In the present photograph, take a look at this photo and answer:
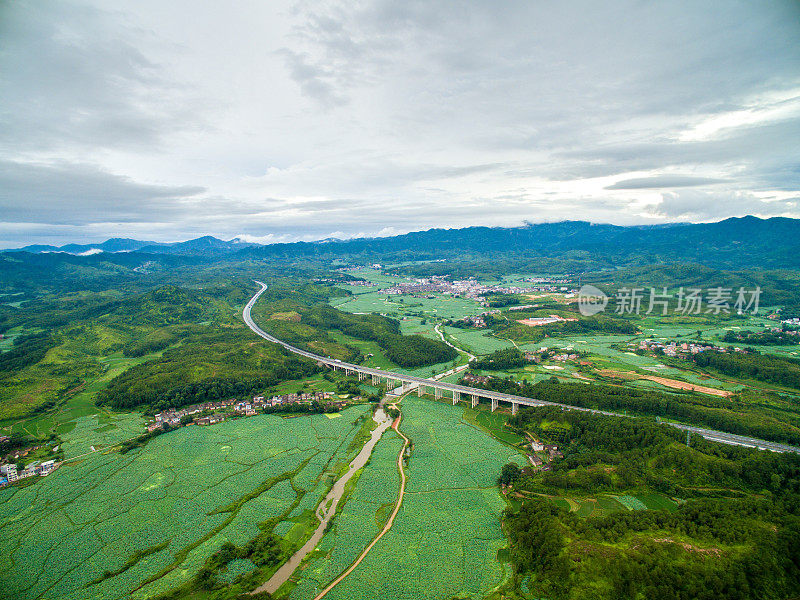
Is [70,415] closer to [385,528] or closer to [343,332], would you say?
[385,528]

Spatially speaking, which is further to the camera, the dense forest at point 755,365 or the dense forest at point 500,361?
the dense forest at point 500,361

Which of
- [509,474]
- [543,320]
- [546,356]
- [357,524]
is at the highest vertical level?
[543,320]

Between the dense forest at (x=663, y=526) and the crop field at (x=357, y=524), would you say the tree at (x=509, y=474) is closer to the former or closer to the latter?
the dense forest at (x=663, y=526)

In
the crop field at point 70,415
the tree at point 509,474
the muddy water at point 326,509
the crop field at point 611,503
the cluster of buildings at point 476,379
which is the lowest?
the crop field at point 70,415

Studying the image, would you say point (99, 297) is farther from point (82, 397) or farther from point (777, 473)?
Answer: point (777, 473)

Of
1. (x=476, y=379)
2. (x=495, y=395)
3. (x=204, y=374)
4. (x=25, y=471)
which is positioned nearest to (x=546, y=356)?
(x=476, y=379)

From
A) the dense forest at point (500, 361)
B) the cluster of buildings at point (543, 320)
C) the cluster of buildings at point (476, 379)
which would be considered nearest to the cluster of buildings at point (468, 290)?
the cluster of buildings at point (543, 320)
